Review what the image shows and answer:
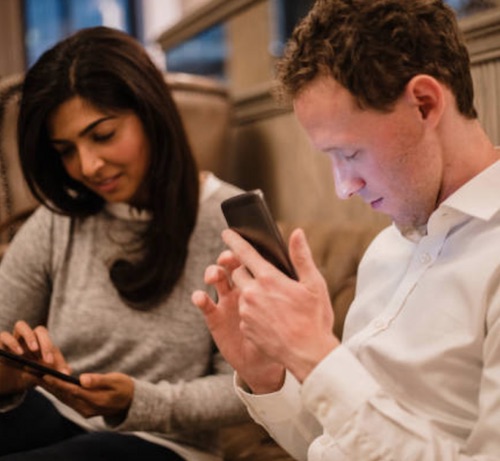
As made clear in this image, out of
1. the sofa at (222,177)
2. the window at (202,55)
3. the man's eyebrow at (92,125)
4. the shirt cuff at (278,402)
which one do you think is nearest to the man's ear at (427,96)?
the shirt cuff at (278,402)

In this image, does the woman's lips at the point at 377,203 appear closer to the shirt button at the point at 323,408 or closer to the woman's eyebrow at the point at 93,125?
the shirt button at the point at 323,408

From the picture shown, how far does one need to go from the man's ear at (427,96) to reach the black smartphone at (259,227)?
203 mm

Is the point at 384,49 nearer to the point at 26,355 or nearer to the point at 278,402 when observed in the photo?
the point at 278,402

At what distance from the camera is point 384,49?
2.74 ft

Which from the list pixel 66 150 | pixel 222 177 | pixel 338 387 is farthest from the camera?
pixel 222 177

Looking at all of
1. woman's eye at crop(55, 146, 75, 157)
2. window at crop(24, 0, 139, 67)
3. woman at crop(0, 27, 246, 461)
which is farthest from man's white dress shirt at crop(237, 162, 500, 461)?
window at crop(24, 0, 139, 67)

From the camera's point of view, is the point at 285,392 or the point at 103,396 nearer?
the point at 285,392

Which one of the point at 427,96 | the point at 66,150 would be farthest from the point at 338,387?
the point at 66,150

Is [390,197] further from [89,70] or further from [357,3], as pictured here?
[89,70]

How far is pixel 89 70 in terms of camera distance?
4.71 ft

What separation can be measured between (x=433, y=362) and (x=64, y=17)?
4586 millimetres

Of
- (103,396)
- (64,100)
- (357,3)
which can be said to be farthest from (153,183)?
(357,3)

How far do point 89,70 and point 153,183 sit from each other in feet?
0.81

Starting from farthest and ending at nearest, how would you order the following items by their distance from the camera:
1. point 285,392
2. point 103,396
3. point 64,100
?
point 64,100
point 103,396
point 285,392
